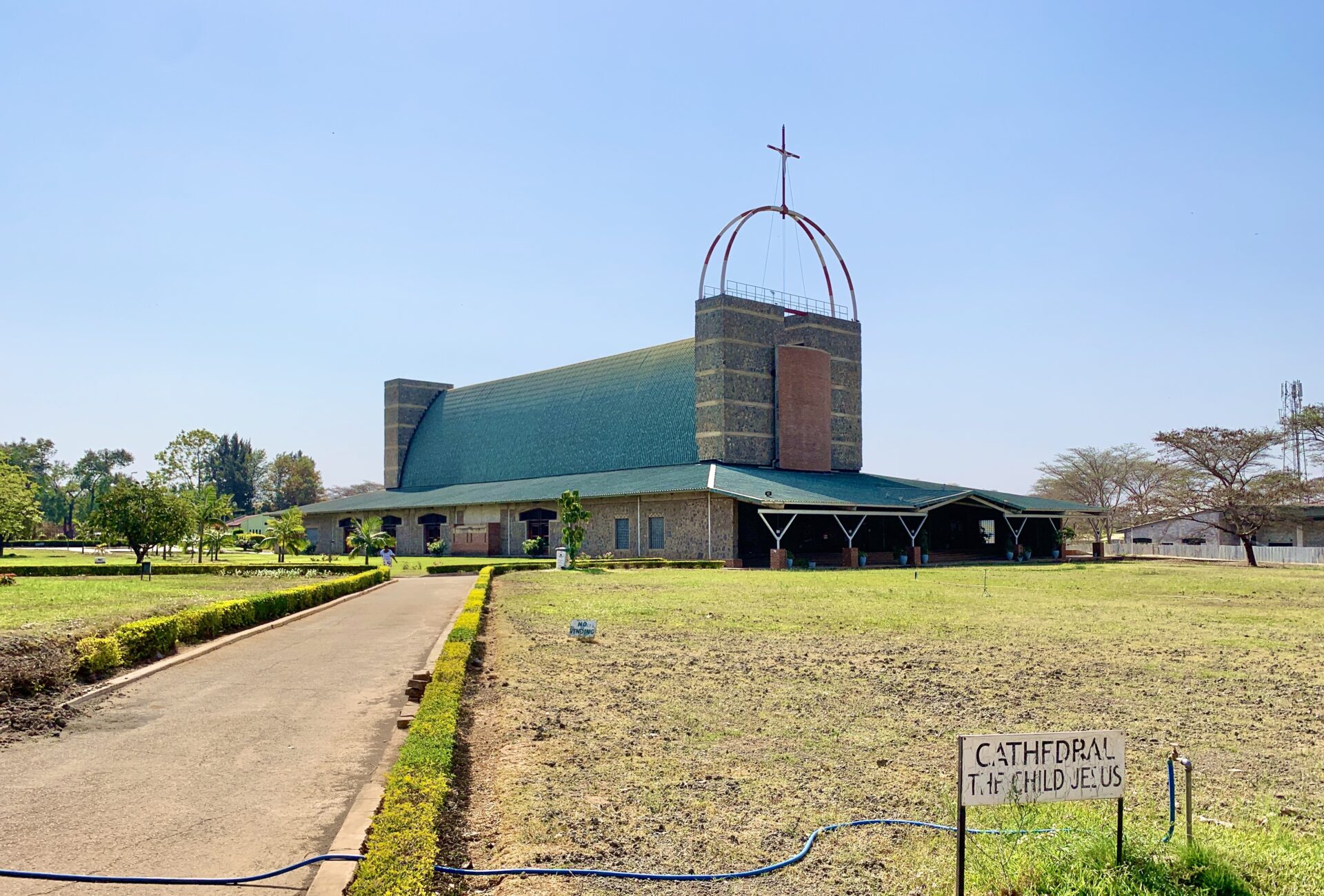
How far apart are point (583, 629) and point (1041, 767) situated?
10.8 m

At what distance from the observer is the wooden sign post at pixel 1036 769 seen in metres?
4.88

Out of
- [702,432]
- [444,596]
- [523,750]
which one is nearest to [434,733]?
[523,750]

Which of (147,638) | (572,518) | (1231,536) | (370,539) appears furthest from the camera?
(1231,536)

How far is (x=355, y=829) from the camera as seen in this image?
6219 millimetres

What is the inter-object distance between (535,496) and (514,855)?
4455 cm

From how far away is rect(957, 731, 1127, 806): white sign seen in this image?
4.88 m

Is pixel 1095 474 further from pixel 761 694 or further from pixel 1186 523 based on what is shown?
pixel 761 694

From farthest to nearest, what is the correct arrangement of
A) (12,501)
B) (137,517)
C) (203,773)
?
(12,501) < (137,517) < (203,773)

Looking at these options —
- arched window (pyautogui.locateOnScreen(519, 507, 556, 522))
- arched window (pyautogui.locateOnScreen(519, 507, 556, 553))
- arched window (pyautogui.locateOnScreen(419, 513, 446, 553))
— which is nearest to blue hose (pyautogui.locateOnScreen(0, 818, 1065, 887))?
arched window (pyautogui.locateOnScreen(519, 507, 556, 553))

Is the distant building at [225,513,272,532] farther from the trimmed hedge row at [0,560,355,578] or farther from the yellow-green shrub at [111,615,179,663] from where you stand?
the yellow-green shrub at [111,615,179,663]

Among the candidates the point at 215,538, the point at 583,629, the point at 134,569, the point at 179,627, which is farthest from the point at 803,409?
the point at 179,627

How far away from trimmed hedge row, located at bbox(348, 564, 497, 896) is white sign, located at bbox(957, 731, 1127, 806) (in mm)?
2910

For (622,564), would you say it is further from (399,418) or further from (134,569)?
(399,418)

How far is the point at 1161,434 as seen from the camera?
60.6 m
